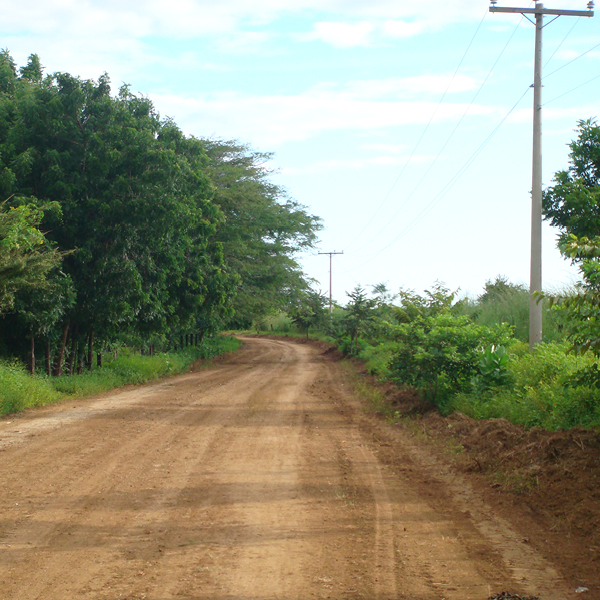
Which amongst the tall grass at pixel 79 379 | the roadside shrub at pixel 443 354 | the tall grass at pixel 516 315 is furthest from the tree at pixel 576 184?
the tall grass at pixel 79 379

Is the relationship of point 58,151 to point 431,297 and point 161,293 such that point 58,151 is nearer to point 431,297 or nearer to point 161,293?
point 161,293

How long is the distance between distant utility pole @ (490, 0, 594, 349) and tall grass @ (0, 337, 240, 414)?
11338mm

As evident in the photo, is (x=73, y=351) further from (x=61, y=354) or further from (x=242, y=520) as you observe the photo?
(x=242, y=520)

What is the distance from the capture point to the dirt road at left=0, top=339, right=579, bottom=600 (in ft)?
15.1

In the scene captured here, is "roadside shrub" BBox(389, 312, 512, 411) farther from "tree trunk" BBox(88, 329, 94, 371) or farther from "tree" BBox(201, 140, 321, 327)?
"tree" BBox(201, 140, 321, 327)

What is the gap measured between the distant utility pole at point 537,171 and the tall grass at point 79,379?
37.2 feet

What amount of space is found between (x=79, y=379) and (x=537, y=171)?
44.2 ft

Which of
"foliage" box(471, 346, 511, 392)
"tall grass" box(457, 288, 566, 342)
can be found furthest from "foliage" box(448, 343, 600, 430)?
"tall grass" box(457, 288, 566, 342)

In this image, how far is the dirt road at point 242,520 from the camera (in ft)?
15.1

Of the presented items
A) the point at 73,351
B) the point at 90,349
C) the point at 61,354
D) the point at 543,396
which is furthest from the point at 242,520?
the point at 90,349

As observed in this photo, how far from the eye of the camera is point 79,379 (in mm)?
18125

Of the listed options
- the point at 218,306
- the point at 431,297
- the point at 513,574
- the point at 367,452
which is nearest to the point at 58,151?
the point at 218,306

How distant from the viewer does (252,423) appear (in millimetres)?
12336

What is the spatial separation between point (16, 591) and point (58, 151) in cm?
1582
